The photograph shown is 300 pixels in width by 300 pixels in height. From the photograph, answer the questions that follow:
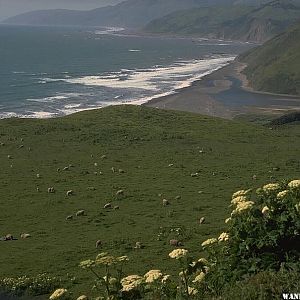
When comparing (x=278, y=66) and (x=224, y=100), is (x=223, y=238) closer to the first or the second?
(x=224, y=100)

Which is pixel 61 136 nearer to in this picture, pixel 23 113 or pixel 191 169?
pixel 191 169

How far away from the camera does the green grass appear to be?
22.7 meters

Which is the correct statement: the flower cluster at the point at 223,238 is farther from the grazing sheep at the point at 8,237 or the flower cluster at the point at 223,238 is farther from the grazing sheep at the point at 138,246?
the grazing sheep at the point at 8,237

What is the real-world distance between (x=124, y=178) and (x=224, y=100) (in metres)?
77.7

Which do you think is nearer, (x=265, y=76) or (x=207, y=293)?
(x=207, y=293)

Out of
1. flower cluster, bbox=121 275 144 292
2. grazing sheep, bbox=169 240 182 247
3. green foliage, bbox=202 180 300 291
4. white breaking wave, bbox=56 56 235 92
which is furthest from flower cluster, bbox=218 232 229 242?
white breaking wave, bbox=56 56 235 92

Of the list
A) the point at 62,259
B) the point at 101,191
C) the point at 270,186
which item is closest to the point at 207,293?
the point at 270,186

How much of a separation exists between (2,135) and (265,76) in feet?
330

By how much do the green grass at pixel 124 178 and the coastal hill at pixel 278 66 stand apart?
72.5m

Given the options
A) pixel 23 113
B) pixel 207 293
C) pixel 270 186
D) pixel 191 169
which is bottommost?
pixel 23 113

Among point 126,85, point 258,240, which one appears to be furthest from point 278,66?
point 258,240

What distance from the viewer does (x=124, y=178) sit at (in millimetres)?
36281

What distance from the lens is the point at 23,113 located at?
93.3 meters

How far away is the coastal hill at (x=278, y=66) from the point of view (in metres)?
133
